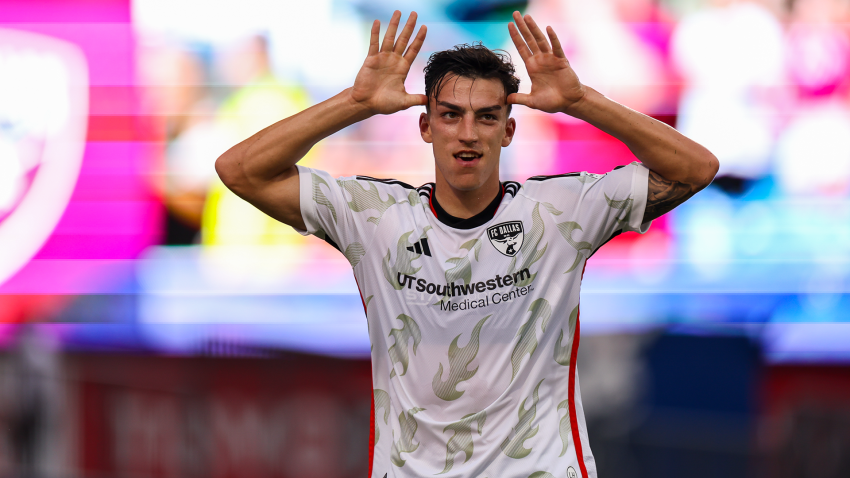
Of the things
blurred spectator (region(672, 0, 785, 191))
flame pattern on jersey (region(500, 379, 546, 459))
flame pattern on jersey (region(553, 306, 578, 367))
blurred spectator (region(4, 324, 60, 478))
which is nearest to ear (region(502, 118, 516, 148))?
flame pattern on jersey (region(553, 306, 578, 367))

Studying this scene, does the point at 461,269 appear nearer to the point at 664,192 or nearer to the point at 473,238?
the point at 473,238

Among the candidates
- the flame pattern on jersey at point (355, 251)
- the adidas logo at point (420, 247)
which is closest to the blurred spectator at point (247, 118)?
the flame pattern on jersey at point (355, 251)

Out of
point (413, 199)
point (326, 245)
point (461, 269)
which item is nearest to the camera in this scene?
point (461, 269)

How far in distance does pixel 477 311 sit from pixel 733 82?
2514 millimetres

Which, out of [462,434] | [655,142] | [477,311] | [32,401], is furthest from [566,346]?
[32,401]

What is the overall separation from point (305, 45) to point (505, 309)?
7.62ft

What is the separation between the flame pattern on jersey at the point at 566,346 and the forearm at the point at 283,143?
0.78 metres

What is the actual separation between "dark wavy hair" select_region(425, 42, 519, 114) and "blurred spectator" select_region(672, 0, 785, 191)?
2.00 m

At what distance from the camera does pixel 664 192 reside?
191 cm

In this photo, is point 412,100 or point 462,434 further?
point 412,100

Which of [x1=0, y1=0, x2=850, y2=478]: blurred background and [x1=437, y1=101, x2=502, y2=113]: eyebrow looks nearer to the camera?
[x1=437, y1=101, x2=502, y2=113]: eyebrow

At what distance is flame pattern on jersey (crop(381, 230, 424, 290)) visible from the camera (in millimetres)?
1936

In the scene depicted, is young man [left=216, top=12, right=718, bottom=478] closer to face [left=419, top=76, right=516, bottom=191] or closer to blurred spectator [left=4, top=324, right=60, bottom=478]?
face [left=419, top=76, right=516, bottom=191]

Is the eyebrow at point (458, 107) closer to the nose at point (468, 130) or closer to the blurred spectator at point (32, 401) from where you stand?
the nose at point (468, 130)
